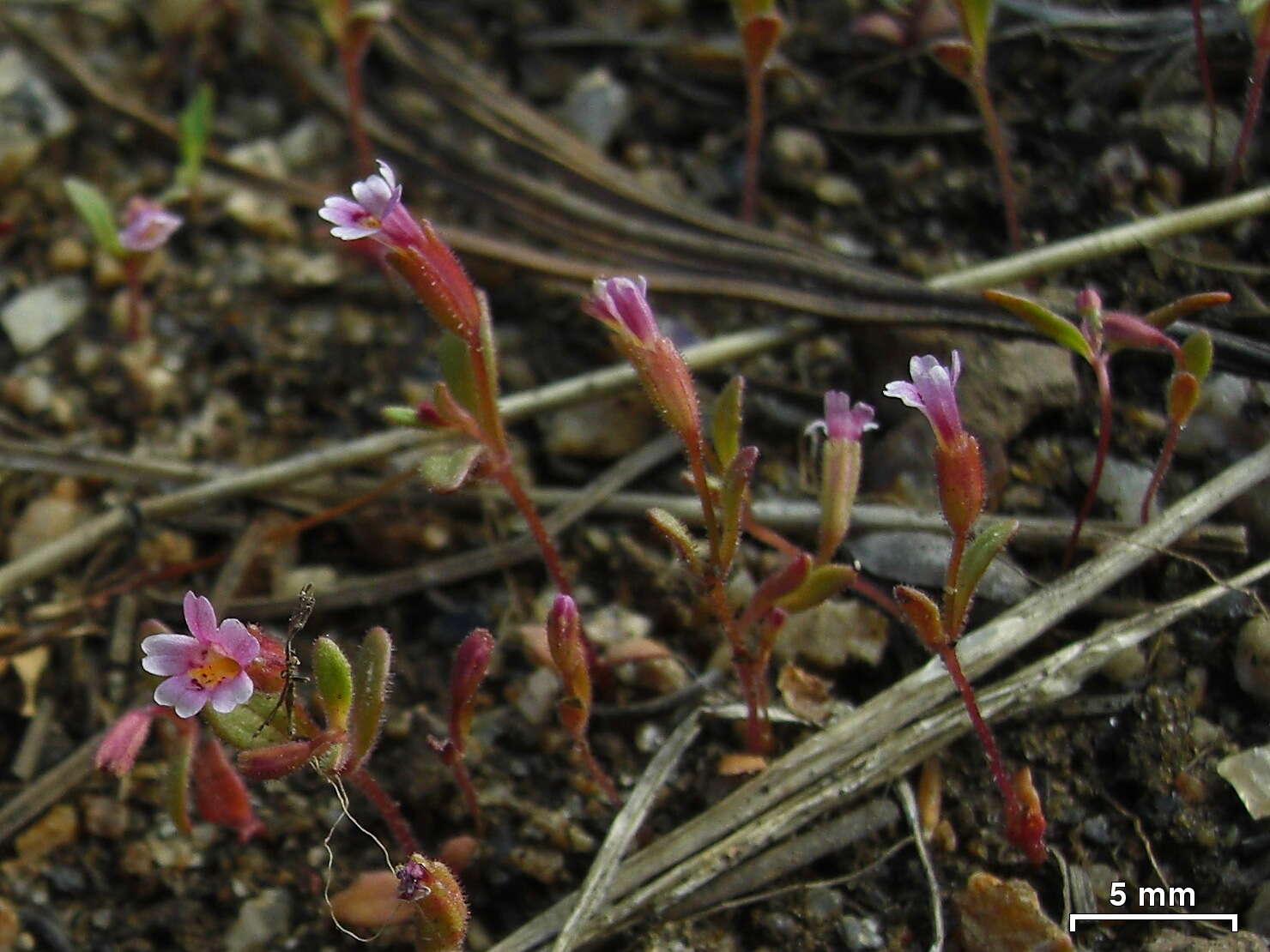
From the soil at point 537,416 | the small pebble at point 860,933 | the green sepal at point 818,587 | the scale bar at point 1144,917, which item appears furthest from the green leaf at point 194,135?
the scale bar at point 1144,917

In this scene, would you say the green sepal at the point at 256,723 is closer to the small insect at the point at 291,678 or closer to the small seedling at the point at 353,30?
the small insect at the point at 291,678

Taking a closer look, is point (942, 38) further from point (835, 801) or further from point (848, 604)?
point (835, 801)

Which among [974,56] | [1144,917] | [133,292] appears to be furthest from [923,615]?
[133,292]

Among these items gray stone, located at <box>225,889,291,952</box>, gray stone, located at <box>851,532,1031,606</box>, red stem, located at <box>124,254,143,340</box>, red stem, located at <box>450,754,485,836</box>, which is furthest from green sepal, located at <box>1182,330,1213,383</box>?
red stem, located at <box>124,254,143,340</box>

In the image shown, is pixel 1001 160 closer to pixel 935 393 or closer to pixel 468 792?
pixel 935 393

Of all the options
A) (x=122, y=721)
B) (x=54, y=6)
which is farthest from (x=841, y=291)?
(x=54, y=6)
